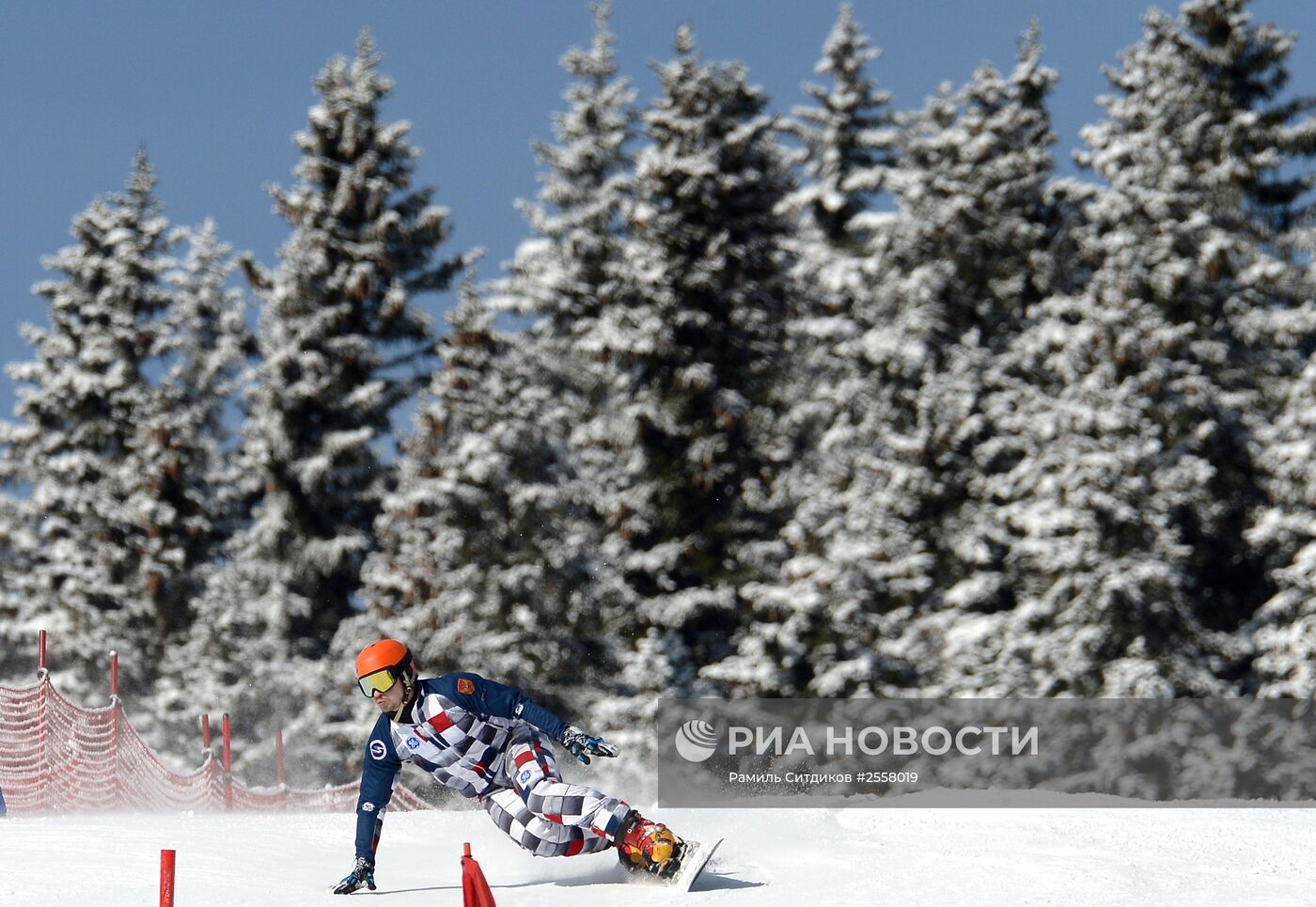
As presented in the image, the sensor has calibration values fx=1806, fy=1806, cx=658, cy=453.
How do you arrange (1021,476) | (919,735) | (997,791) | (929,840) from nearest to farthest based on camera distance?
(929,840), (997,791), (919,735), (1021,476)

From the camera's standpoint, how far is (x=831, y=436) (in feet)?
107

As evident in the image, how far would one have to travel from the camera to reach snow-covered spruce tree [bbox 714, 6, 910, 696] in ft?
96.9

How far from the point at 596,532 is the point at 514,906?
77.2ft

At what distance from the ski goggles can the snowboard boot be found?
1.45 metres

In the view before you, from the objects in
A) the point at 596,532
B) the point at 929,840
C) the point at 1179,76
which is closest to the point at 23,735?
the point at 929,840

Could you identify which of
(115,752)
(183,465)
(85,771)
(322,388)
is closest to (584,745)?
(115,752)

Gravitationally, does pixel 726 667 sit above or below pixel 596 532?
below

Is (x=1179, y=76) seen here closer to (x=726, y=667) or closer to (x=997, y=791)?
(x=726, y=667)

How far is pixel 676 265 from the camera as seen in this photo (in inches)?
1358

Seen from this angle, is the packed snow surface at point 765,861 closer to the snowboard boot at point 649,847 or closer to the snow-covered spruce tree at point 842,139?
the snowboard boot at point 649,847

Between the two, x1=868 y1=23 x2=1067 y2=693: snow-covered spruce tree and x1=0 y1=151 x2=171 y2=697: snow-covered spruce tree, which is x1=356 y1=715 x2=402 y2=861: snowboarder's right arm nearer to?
x1=868 y1=23 x2=1067 y2=693: snow-covered spruce tree

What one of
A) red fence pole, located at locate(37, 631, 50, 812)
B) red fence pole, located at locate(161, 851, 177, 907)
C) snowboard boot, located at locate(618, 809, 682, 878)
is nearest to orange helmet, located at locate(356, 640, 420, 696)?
snowboard boot, located at locate(618, 809, 682, 878)

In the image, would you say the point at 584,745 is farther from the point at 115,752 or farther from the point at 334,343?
the point at 334,343

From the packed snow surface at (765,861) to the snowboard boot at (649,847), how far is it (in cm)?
13
